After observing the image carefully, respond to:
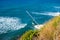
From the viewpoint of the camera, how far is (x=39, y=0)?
56406mm

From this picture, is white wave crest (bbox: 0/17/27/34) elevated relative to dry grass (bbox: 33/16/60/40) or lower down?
lower down

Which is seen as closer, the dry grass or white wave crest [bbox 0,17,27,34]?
the dry grass

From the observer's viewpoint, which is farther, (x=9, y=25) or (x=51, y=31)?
(x=9, y=25)

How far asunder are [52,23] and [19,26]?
67.8ft

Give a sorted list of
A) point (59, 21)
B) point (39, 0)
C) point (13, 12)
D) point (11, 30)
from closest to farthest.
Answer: point (59, 21) < point (11, 30) < point (13, 12) < point (39, 0)

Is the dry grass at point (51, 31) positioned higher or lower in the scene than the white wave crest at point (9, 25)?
higher

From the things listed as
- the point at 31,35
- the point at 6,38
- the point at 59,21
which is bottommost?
the point at 6,38

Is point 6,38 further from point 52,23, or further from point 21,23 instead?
point 52,23

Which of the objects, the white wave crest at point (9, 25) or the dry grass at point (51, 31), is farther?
the white wave crest at point (9, 25)

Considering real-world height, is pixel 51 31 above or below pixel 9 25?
above

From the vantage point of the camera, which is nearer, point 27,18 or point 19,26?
point 19,26

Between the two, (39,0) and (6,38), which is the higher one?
(39,0)

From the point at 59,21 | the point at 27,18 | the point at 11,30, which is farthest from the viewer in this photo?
the point at 27,18

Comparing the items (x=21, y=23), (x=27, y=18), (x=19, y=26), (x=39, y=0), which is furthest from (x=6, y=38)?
(x=39, y=0)
